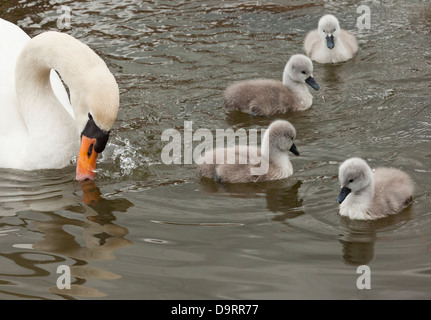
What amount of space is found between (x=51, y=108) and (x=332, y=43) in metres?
3.28

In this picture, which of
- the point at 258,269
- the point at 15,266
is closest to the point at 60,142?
the point at 15,266

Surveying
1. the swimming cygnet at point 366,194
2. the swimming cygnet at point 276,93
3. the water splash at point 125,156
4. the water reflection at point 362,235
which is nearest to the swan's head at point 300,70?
the swimming cygnet at point 276,93

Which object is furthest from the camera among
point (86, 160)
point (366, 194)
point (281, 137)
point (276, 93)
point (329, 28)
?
point (329, 28)

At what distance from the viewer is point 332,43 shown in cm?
872

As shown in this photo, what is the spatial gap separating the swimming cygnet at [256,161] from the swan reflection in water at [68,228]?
767 mm

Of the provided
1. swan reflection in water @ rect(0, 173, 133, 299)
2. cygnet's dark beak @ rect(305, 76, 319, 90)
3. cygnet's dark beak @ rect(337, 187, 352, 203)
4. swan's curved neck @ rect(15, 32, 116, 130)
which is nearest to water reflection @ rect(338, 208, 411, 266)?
cygnet's dark beak @ rect(337, 187, 352, 203)

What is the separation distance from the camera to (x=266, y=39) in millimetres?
9391

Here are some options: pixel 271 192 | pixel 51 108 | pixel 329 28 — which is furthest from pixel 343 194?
pixel 329 28

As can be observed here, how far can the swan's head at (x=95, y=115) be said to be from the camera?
5.80 metres

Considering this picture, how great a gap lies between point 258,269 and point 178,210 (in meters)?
1.03

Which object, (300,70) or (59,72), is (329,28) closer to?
(300,70)

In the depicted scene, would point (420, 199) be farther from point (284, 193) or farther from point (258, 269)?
point (258, 269)

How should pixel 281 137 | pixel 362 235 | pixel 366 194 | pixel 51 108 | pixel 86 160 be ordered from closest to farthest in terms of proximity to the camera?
pixel 362 235, pixel 366 194, pixel 86 160, pixel 281 137, pixel 51 108

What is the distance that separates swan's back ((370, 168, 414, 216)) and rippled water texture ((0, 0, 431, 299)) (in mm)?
71
